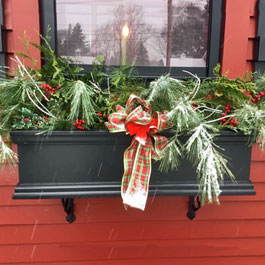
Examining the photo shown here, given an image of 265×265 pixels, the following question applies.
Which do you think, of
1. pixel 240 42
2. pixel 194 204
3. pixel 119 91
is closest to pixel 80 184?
pixel 119 91

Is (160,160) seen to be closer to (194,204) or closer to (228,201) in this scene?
(194,204)

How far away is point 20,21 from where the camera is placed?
1129 millimetres

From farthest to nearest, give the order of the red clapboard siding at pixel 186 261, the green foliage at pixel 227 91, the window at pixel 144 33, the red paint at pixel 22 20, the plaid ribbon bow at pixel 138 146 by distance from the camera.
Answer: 1. the red clapboard siding at pixel 186 261
2. the window at pixel 144 33
3. the red paint at pixel 22 20
4. the green foliage at pixel 227 91
5. the plaid ribbon bow at pixel 138 146

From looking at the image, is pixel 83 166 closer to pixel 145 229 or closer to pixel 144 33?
pixel 145 229

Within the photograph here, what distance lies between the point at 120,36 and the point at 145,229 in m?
1.03

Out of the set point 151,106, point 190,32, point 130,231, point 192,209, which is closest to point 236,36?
point 190,32

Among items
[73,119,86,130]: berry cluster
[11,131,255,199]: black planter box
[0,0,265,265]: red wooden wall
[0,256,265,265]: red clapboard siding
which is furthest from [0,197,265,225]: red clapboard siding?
[73,119,86,130]: berry cluster

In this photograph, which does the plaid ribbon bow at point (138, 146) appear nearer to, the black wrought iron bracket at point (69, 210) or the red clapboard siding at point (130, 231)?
the black wrought iron bracket at point (69, 210)

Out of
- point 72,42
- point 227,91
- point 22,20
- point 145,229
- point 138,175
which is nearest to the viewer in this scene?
point 138,175

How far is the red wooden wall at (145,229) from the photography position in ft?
4.13

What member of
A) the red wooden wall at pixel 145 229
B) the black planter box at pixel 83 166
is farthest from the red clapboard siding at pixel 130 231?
the black planter box at pixel 83 166

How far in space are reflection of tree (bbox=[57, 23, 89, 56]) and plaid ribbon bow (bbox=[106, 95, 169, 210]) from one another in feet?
1.80

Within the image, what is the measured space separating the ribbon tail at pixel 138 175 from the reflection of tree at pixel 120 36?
1.92 feet

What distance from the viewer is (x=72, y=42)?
1236 millimetres
